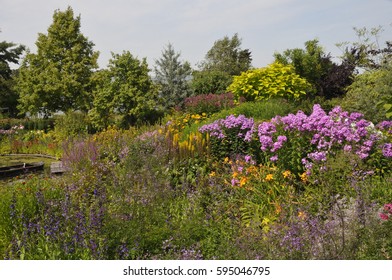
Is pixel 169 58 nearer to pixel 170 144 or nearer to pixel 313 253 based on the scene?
pixel 170 144

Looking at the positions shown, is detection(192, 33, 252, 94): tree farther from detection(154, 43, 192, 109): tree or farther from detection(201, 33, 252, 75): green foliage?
detection(154, 43, 192, 109): tree

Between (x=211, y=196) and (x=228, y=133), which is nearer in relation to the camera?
(x=211, y=196)

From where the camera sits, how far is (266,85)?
16266 mm

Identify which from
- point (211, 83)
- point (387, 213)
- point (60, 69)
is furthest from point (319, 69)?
point (387, 213)

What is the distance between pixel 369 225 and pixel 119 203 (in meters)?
3.33

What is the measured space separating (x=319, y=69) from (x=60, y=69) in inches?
606

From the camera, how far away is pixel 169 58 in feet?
74.3

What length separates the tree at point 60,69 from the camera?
24922 millimetres

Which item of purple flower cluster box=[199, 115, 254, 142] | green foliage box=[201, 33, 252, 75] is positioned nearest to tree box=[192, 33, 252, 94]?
green foliage box=[201, 33, 252, 75]

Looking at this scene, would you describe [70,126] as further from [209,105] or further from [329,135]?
[329,135]

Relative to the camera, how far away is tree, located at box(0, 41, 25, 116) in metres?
34.7

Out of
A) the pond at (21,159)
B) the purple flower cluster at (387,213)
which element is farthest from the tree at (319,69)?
the purple flower cluster at (387,213)
